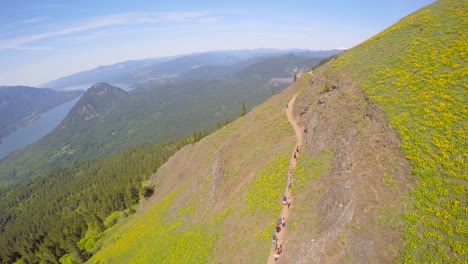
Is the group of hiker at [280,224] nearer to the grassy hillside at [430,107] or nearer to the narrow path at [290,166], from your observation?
the narrow path at [290,166]

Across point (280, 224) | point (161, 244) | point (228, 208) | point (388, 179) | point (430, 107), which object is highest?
point (430, 107)

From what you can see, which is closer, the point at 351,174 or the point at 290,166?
the point at 351,174

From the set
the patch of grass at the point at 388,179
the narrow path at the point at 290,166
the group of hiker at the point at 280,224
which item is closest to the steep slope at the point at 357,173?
the patch of grass at the point at 388,179

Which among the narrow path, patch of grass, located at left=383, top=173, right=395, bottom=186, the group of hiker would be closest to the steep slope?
patch of grass, located at left=383, top=173, right=395, bottom=186

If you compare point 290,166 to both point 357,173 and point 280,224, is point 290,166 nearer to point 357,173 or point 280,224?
point 280,224

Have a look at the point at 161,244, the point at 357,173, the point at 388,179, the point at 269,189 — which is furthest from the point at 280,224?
the point at 161,244

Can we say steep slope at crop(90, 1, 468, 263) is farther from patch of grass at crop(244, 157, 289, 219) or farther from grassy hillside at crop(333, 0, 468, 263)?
patch of grass at crop(244, 157, 289, 219)
